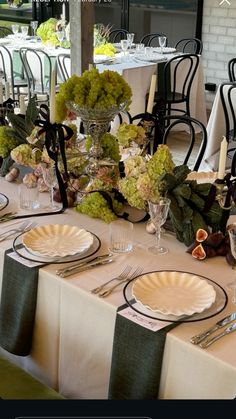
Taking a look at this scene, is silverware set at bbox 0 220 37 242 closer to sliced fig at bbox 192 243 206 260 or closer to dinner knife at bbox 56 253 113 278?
dinner knife at bbox 56 253 113 278

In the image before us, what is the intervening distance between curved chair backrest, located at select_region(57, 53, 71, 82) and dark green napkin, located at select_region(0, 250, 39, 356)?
365 cm

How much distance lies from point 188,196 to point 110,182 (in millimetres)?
353

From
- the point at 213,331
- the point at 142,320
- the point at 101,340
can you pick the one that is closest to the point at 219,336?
the point at 213,331

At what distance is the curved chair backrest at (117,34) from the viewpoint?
263 inches

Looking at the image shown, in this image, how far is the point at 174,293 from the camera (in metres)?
1.47

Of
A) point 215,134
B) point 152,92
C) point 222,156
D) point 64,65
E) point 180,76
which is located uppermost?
point 152,92

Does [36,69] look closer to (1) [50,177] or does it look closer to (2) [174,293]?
(1) [50,177]

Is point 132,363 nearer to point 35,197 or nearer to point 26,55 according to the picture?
Answer: point 35,197

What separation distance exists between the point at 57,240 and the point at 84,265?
185 millimetres

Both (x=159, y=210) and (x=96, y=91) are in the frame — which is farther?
(x=96, y=91)

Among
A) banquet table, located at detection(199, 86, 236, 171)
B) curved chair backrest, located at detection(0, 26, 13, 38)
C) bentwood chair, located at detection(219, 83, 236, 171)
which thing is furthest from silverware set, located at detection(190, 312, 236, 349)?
curved chair backrest, located at detection(0, 26, 13, 38)

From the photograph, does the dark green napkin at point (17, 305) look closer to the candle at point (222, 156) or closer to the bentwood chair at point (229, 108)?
the candle at point (222, 156)

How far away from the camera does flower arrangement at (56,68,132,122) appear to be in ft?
6.17
